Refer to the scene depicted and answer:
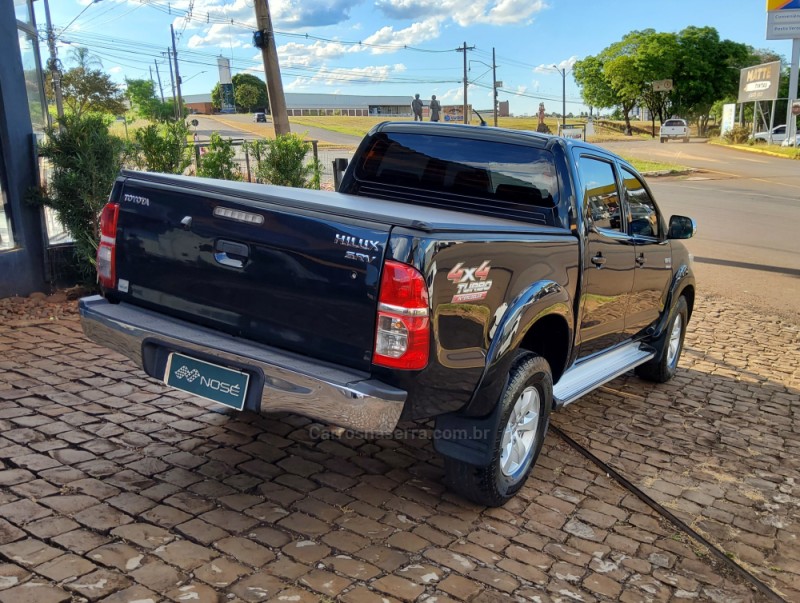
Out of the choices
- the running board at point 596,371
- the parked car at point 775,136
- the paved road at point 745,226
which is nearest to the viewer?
the running board at point 596,371

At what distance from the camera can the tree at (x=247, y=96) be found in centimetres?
12319

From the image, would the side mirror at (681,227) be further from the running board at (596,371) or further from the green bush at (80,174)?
the green bush at (80,174)

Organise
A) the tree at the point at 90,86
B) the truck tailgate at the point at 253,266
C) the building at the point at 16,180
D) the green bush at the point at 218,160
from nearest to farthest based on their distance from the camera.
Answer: the truck tailgate at the point at 253,266
the building at the point at 16,180
the green bush at the point at 218,160
the tree at the point at 90,86

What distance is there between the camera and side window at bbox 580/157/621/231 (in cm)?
454

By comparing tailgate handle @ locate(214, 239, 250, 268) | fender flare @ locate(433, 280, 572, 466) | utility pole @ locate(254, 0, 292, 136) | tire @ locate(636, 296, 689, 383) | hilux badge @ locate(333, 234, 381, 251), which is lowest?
tire @ locate(636, 296, 689, 383)

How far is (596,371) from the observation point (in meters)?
4.88

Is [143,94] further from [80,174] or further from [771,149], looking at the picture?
[80,174]

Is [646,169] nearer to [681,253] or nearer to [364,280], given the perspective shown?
[681,253]

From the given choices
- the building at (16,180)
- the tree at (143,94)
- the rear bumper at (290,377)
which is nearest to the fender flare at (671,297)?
the rear bumper at (290,377)

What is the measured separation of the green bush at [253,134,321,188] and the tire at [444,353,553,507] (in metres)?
6.72

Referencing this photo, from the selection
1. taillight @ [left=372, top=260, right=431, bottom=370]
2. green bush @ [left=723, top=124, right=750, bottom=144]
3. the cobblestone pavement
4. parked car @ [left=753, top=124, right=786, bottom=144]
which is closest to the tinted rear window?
the cobblestone pavement

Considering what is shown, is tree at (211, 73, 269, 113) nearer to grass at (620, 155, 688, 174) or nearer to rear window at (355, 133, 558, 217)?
grass at (620, 155, 688, 174)

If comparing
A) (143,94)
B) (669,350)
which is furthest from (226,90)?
(669,350)

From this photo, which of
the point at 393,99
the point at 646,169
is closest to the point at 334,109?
the point at 393,99
